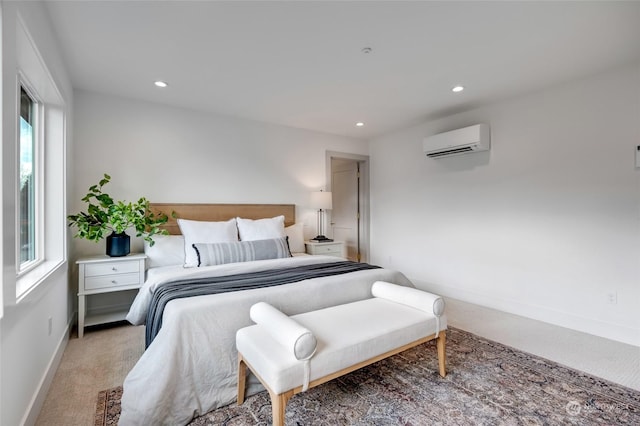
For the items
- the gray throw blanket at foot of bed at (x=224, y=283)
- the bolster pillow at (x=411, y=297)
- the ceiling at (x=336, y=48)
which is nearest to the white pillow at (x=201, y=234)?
the gray throw blanket at foot of bed at (x=224, y=283)

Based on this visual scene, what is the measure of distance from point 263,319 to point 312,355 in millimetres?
383

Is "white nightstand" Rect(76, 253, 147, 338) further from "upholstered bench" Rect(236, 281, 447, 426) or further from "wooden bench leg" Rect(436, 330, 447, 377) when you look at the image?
"wooden bench leg" Rect(436, 330, 447, 377)

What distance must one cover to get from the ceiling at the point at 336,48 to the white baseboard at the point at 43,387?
229 centimetres

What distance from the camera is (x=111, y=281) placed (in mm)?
2840

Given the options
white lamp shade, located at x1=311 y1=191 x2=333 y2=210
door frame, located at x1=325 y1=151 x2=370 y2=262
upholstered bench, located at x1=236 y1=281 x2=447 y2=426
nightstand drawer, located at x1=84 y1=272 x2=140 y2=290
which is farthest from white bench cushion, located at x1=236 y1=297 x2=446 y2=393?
door frame, located at x1=325 y1=151 x2=370 y2=262

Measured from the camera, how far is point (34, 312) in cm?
175

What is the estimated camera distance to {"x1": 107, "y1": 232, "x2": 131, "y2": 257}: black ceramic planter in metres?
2.91

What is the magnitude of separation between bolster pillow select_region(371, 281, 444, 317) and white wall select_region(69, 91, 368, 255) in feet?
7.67

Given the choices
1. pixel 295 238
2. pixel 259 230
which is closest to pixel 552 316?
pixel 295 238

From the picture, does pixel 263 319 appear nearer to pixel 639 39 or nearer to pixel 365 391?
pixel 365 391

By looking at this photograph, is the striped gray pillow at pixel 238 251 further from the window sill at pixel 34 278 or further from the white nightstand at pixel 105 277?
the window sill at pixel 34 278

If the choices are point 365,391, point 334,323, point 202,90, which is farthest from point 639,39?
point 202,90

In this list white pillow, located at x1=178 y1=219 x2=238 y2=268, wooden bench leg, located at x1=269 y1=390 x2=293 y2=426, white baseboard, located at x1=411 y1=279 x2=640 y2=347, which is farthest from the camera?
white pillow, located at x1=178 y1=219 x2=238 y2=268

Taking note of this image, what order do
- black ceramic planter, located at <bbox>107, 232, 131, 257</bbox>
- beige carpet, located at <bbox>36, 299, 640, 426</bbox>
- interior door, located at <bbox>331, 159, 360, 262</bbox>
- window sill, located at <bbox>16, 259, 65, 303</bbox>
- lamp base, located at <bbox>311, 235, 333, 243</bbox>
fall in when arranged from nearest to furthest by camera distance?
window sill, located at <bbox>16, 259, 65, 303</bbox>, beige carpet, located at <bbox>36, 299, 640, 426</bbox>, black ceramic planter, located at <bbox>107, 232, 131, 257</bbox>, lamp base, located at <bbox>311, 235, 333, 243</bbox>, interior door, located at <bbox>331, 159, 360, 262</bbox>
